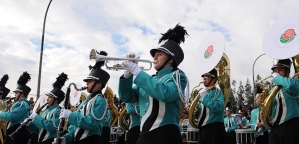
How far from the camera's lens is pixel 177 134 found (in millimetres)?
3801

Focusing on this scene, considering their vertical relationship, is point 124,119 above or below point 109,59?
below

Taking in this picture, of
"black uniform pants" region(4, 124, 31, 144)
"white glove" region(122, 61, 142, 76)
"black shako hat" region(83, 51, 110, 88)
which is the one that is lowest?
"black uniform pants" region(4, 124, 31, 144)

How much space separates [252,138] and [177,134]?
235 inches

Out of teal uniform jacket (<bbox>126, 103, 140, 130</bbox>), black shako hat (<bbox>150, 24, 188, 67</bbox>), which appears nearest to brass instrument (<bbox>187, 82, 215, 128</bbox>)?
teal uniform jacket (<bbox>126, 103, 140, 130</bbox>)

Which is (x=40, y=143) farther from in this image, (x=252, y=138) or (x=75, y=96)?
(x=252, y=138)

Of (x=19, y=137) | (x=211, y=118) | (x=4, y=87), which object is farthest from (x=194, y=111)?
(x=4, y=87)

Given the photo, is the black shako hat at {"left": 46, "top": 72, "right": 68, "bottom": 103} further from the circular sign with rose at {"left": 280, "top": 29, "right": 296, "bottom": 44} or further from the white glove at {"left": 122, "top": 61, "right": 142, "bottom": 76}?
the circular sign with rose at {"left": 280, "top": 29, "right": 296, "bottom": 44}

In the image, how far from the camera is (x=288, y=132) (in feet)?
17.6

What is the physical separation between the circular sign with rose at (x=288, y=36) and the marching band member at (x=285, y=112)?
59cm

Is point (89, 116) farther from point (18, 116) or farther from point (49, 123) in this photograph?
point (18, 116)

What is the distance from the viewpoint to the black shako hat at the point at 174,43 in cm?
394

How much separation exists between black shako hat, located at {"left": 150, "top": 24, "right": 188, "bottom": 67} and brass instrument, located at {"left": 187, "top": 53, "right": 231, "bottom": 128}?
2.98 metres

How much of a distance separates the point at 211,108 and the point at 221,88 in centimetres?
128

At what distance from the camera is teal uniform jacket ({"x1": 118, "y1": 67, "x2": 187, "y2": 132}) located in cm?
345
